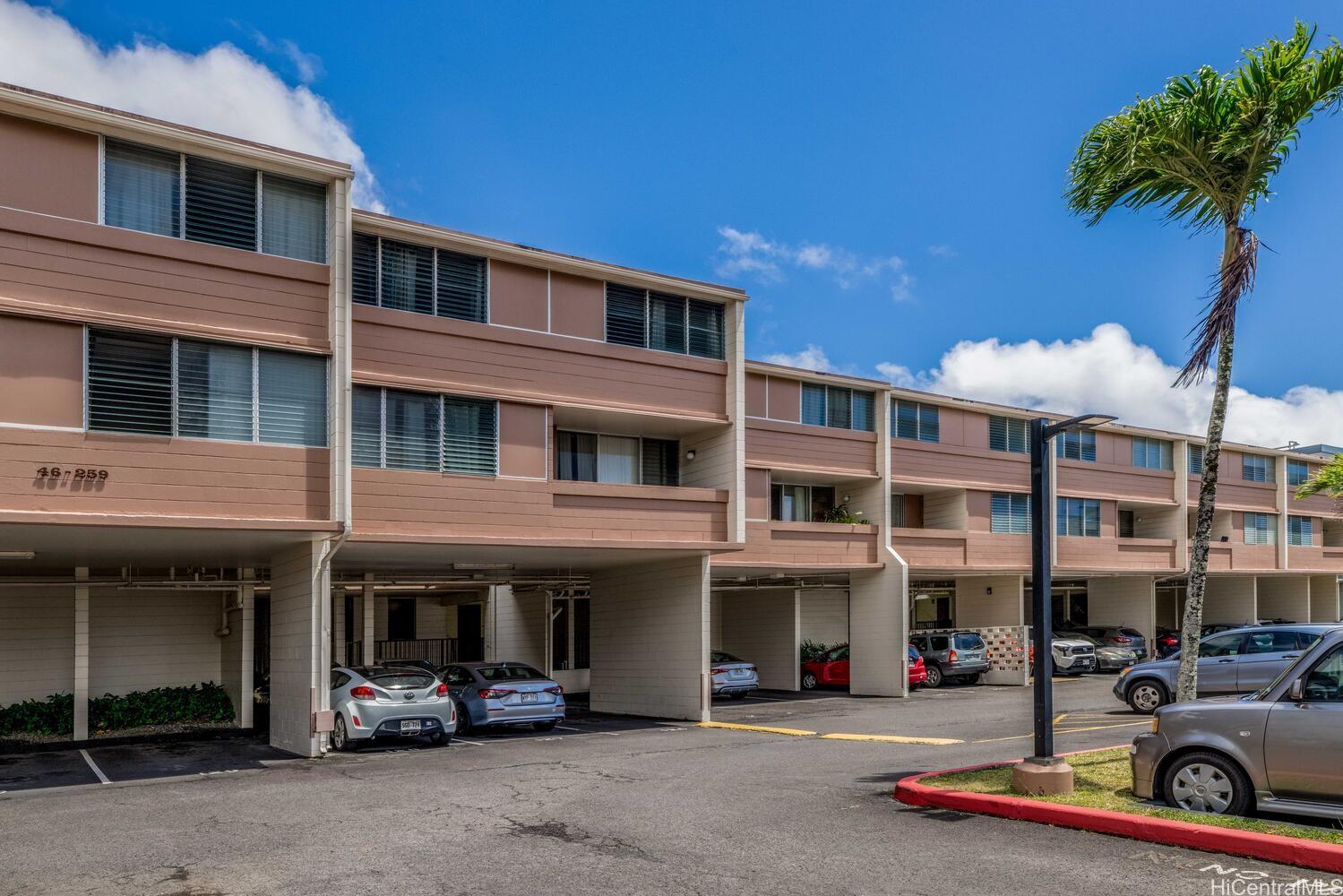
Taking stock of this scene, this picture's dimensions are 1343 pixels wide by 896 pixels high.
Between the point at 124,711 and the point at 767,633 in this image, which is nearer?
the point at 124,711

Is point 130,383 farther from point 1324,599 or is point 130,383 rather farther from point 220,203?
point 1324,599

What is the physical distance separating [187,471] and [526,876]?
9.02 meters

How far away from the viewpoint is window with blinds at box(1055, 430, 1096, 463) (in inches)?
1394

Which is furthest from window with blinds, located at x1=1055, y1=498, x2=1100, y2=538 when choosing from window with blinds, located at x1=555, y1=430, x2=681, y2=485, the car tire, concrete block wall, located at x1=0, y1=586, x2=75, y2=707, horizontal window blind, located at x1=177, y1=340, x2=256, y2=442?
concrete block wall, located at x1=0, y1=586, x2=75, y2=707

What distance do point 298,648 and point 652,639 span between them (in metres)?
7.91

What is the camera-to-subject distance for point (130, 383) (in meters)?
14.7

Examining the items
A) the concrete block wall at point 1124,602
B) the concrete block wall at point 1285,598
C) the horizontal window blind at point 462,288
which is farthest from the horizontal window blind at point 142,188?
the concrete block wall at point 1285,598

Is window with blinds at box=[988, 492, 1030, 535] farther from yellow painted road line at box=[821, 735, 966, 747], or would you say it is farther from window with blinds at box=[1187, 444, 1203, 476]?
yellow painted road line at box=[821, 735, 966, 747]

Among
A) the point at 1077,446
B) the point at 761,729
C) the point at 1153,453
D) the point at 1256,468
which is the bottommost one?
the point at 761,729

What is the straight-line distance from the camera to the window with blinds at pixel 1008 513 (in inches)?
1296

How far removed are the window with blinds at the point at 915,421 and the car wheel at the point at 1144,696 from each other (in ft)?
35.6

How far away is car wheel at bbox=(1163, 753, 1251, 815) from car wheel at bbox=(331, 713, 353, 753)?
38.8 ft

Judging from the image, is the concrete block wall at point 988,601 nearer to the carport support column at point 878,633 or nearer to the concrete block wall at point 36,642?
the carport support column at point 878,633

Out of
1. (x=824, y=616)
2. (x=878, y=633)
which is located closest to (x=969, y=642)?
(x=878, y=633)
